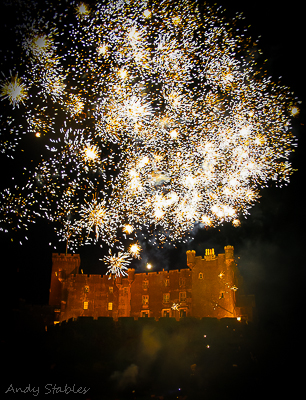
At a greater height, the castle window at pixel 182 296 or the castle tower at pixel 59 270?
the castle tower at pixel 59 270

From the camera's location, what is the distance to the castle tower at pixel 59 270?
127ft

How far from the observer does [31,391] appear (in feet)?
68.2

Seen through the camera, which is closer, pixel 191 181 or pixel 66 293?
pixel 191 181

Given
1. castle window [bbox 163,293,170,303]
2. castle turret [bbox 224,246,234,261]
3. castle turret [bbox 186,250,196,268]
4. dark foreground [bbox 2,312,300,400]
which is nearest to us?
dark foreground [bbox 2,312,300,400]

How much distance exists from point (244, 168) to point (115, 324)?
16.0 meters

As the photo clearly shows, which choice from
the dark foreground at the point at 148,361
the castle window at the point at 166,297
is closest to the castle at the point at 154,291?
the castle window at the point at 166,297

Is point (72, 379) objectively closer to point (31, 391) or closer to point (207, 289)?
point (31, 391)

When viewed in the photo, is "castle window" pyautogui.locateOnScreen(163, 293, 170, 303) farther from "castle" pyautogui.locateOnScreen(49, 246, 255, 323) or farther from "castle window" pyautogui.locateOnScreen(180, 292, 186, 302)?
"castle window" pyautogui.locateOnScreen(180, 292, 186, 302)

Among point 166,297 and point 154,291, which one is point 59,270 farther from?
point 166,297

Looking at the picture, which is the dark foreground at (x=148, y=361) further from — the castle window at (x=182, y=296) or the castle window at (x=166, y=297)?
the castle window at (x=166, y=297)

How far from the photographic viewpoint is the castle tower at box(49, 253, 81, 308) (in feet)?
127

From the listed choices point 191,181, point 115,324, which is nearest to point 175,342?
point 115,324

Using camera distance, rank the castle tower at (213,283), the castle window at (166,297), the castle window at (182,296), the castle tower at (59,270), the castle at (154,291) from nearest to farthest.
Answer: the castle tower at (213,283), the castle at (154,291), the castle tower at (59,270), the castle window at (182,296), the castle window at (166,297)

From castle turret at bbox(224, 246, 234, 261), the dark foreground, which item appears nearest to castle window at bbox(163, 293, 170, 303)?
castle turret at bbox(224, 246, 234, 261)
